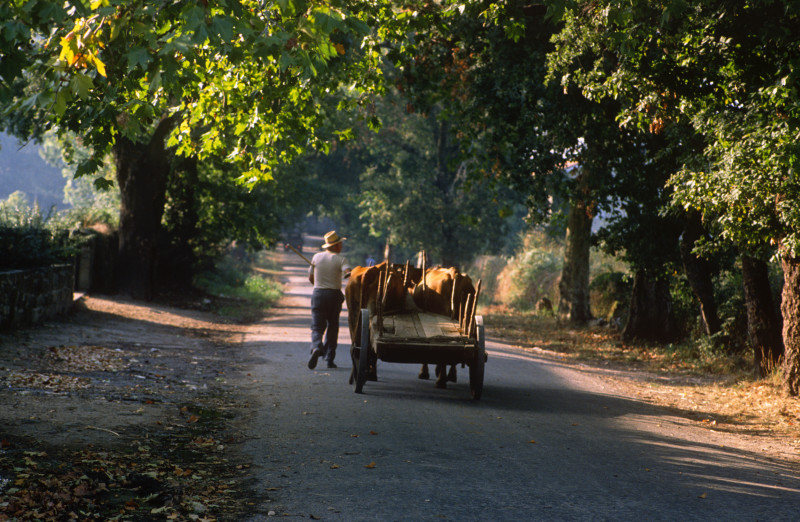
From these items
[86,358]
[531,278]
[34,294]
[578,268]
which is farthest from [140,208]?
[531,278]

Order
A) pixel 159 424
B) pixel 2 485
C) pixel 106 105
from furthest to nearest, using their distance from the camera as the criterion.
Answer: pixel 159 424 < pixel 106 105 < pixel 2 485

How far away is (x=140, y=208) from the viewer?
22500 mm

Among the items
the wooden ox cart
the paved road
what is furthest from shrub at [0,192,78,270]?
the wooden ox cart

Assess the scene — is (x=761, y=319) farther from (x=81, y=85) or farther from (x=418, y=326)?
(x=81, y=85)

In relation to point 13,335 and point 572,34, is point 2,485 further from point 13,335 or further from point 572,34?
point 572,34

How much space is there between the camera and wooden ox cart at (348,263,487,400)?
941cm

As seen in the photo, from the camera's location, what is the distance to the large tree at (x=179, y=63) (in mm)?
5035

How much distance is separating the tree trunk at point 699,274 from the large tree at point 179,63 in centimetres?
736

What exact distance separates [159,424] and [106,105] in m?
3.17

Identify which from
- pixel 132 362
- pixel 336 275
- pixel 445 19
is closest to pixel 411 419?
pixel 336 275

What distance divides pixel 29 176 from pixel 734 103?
179 meters

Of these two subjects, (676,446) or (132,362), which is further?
(132,362)

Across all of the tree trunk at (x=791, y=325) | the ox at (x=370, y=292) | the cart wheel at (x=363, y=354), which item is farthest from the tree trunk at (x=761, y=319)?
the cart wheel at (x=363, y=354)

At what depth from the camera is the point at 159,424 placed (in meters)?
7.82
